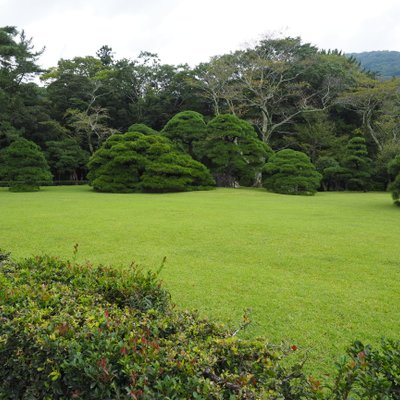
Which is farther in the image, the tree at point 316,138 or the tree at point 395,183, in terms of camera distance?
the tree at point 316,138

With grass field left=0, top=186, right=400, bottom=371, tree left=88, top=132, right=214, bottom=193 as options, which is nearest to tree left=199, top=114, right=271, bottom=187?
tree left=88, top=132, right=214, bottom=193

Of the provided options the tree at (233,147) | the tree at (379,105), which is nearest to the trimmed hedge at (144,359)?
the tree at (233,147)

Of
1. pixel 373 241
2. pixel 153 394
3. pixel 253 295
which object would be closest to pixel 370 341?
pixel 253 295

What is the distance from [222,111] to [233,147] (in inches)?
320

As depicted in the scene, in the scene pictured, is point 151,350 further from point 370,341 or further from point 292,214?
point 292,214

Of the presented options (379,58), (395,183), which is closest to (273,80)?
(395,183)

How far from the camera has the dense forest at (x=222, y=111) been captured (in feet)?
61.5

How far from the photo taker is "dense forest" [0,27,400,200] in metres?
18.8

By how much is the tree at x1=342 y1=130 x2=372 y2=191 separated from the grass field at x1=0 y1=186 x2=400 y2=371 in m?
10.7

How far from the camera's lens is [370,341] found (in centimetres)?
266

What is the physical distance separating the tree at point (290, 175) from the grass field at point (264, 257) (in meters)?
7.69

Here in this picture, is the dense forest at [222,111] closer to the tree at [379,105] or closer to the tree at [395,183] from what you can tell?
the tree at [379,105]

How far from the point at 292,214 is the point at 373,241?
325 cm

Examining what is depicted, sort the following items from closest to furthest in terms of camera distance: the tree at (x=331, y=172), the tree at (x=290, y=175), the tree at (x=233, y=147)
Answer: the tree at (x=290, y=175) → the tree at (x=233, y=147) → the tree at (x=331, y=172)
